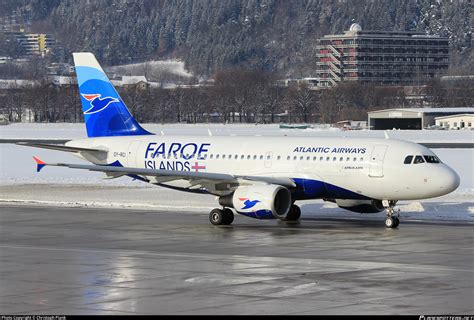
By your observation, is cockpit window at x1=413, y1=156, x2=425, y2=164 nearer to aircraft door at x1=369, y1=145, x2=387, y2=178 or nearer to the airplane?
the airplane

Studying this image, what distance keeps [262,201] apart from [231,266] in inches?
389

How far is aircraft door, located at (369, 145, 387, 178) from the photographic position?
4200 centimetres

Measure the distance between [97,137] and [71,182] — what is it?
13987 millimetres

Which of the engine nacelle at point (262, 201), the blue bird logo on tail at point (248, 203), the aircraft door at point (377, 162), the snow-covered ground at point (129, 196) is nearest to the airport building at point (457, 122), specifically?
→ the snow-covered ground at point (129, 196)

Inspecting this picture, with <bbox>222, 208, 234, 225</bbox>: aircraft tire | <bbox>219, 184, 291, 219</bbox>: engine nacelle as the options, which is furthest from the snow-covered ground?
<bbox>219, 184, 291, 219</bbox>: engine nacelle

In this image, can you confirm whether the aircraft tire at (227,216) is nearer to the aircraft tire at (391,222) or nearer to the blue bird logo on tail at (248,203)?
the blue bird logo on tail at (248,203)

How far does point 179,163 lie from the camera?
46.8 meters

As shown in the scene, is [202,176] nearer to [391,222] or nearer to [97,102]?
[391,222]

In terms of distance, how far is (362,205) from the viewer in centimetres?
4403

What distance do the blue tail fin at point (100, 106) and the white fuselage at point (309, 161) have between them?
126 centimetres

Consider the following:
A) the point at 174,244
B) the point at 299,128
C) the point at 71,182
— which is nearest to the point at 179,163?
the point at 174,244

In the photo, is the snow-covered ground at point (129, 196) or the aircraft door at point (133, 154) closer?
the aircraft door at point (133, 154)

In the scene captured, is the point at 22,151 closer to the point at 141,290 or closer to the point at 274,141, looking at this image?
the point at 274,141

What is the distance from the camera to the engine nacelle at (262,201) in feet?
135
